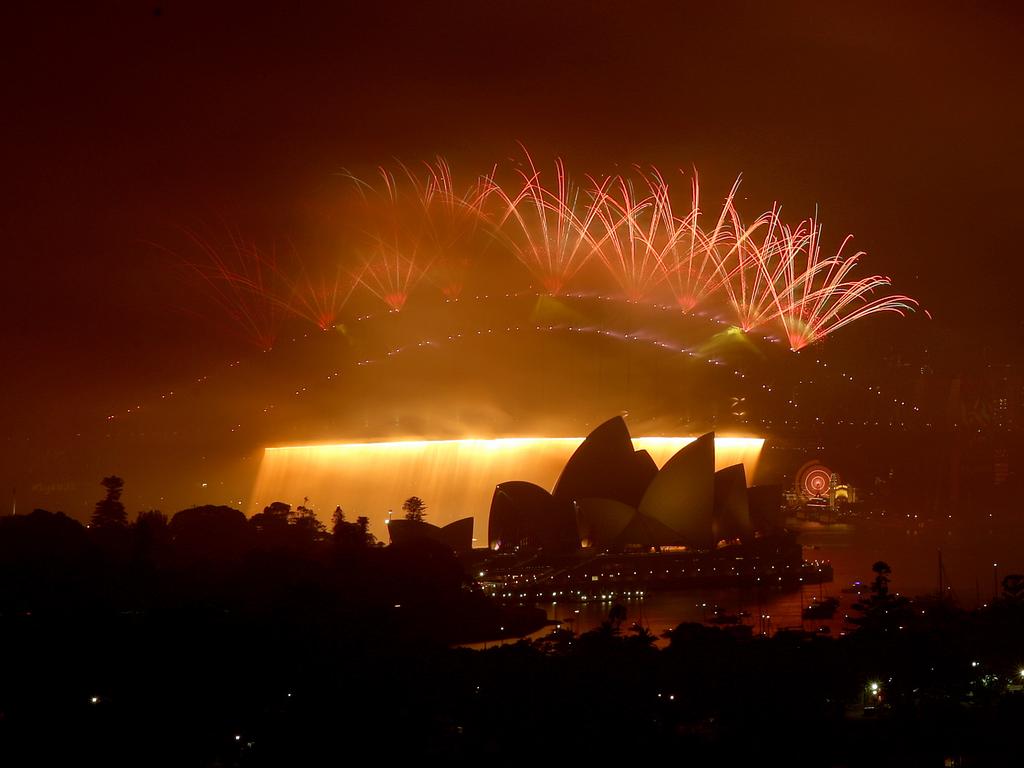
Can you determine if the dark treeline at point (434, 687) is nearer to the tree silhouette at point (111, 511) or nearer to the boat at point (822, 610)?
the boat at point (822, 610)

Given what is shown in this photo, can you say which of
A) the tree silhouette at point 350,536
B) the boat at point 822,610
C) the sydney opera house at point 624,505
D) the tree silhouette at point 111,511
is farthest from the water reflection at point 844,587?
the tree silhouette at point 111,511

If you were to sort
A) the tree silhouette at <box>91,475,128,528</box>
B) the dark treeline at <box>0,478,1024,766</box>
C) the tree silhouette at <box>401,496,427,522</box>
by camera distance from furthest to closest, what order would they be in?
the tree silhouette at <box>401,496,427,522</box> < the tree silhouette at <box>91,475,128,528</box> < the dark treeline at <box>0,478,1024,766</box>

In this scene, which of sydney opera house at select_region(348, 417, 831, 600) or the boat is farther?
sydney opera house at select_region(348, 417, 831, 600)

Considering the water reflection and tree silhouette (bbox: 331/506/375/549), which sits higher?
tree silhouette (bbox: 331/506/375/549)

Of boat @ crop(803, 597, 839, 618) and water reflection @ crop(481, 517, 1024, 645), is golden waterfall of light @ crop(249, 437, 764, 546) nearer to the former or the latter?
water reflection @ crop(481, 517, 1024, 645)

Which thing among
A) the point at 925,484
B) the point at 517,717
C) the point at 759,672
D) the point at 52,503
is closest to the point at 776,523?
the point at 759,672

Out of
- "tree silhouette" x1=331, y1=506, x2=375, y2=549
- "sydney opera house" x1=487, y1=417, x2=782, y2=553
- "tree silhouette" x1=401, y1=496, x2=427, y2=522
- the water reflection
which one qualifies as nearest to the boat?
the water reflection

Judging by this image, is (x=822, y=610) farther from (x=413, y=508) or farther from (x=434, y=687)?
(x=413, y=508)
